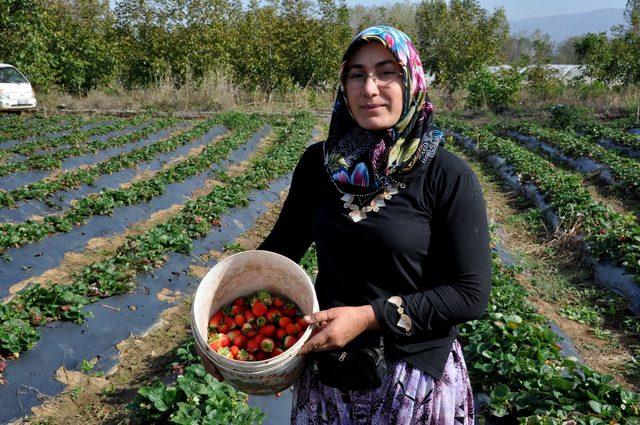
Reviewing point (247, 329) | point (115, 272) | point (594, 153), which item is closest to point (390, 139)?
point (247, 329)

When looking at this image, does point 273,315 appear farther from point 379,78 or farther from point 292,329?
point 379,78

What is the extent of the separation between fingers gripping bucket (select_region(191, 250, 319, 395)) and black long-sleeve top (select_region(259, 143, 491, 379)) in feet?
0.55

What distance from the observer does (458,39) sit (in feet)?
93.2

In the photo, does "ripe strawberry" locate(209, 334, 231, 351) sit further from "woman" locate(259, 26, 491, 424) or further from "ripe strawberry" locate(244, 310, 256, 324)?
"woman" locate(259, 26, 491, 424)

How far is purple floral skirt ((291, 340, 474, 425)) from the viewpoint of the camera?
1.64m

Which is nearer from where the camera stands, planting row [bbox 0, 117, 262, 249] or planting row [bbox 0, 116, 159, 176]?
planting row [bbox 0, 117, 262, 249]

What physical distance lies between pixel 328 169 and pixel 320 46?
2586 cm

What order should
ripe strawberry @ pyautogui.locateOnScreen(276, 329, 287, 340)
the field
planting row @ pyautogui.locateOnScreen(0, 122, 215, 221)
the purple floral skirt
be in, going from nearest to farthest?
the purple floral skirt < ripe strawberry @ pyautogui.locateOnScreen(276, 329, 287, 340) < the field < planting row @ pyautogui.locateOnScreen(0, 122, 215, 221)

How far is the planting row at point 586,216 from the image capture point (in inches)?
234

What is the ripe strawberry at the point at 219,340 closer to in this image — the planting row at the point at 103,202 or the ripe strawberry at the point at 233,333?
the ripe strawberry at the point at 233,333

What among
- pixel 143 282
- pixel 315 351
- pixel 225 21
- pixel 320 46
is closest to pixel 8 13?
pixel 225 21

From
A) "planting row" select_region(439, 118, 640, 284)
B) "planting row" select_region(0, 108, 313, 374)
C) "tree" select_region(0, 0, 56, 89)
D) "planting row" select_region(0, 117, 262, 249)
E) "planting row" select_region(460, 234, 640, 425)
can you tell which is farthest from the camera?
"tree" select_region(0, 0, 56, 89)

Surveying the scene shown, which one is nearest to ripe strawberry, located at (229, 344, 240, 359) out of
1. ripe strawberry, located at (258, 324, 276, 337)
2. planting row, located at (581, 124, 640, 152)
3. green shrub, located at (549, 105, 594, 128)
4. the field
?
ripe strawberry, located at (258, 324, 276, 337)

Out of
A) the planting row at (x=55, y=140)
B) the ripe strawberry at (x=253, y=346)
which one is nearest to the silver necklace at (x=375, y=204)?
the ripe strawberry at (x=253, y=346)
